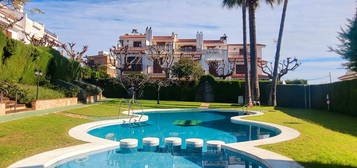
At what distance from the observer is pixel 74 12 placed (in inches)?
698

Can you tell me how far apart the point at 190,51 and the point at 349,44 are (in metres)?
39.1

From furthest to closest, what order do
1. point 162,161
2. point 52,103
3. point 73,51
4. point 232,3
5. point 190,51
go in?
1. point 190,51
2. point 73,51
3. point 232,3
4. point 52,103
5. point 162,161

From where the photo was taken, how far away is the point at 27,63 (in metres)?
18.8

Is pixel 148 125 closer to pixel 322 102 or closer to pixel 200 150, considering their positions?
pixel 200 150

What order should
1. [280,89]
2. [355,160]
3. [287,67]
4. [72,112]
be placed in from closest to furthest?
[355,160], [72,112], [280,89], [287,67]

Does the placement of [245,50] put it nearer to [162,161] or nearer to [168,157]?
[168,157]

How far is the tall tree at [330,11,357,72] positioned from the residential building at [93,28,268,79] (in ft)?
110

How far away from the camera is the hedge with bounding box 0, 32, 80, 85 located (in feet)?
53.0

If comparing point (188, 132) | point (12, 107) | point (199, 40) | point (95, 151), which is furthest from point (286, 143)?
point (199, 40)

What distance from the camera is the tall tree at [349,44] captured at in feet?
16.4

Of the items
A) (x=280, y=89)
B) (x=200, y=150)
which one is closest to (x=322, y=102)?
(x=280, y=89)

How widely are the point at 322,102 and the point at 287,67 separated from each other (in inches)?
619

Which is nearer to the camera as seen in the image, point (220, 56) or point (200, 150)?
point (200, 150)

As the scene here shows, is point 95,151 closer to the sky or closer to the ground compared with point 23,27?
closer to the ground
